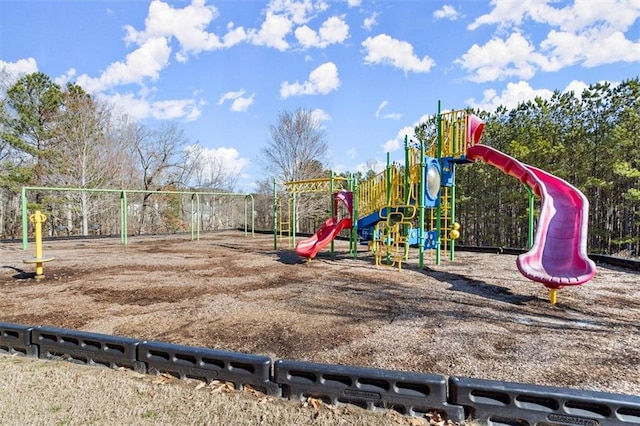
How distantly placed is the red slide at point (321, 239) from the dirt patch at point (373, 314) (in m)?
0.75

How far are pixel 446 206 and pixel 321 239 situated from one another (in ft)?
10.1

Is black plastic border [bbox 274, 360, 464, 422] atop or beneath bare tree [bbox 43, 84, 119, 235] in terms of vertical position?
beneath

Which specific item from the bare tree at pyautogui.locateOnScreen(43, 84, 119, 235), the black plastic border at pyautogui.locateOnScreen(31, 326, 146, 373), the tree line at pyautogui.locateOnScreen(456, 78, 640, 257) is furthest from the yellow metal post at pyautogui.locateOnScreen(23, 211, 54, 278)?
the tree line at pyautogui.locateOnScreen(456, 78, 640, 257)

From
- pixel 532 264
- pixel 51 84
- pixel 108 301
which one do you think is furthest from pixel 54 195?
pixel 532 264

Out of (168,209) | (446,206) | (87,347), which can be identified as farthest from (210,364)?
(168,209)

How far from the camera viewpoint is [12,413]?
2.04 m

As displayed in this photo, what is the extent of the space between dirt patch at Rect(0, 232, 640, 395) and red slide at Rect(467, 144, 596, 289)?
1.27 feet

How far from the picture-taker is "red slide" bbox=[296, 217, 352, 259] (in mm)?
8234

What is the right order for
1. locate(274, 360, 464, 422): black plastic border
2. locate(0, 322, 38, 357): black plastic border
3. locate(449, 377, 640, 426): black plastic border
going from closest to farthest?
locate(449, 377, 640, 426): black plastic border → locate(274, 360, 464, 422): black plastic border → locate(0, 322, 38, 357): black plastic border

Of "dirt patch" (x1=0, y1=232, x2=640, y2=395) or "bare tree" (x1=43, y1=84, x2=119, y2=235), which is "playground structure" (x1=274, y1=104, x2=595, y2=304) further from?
"bare tree" (x1=43, y1=84, x2=119, y2=235)

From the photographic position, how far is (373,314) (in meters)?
4.16

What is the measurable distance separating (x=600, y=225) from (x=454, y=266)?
987cm

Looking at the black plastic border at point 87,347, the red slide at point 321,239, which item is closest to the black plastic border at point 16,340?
the black plastic border at point 87,347

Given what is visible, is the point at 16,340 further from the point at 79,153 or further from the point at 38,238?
the point at 79,153
